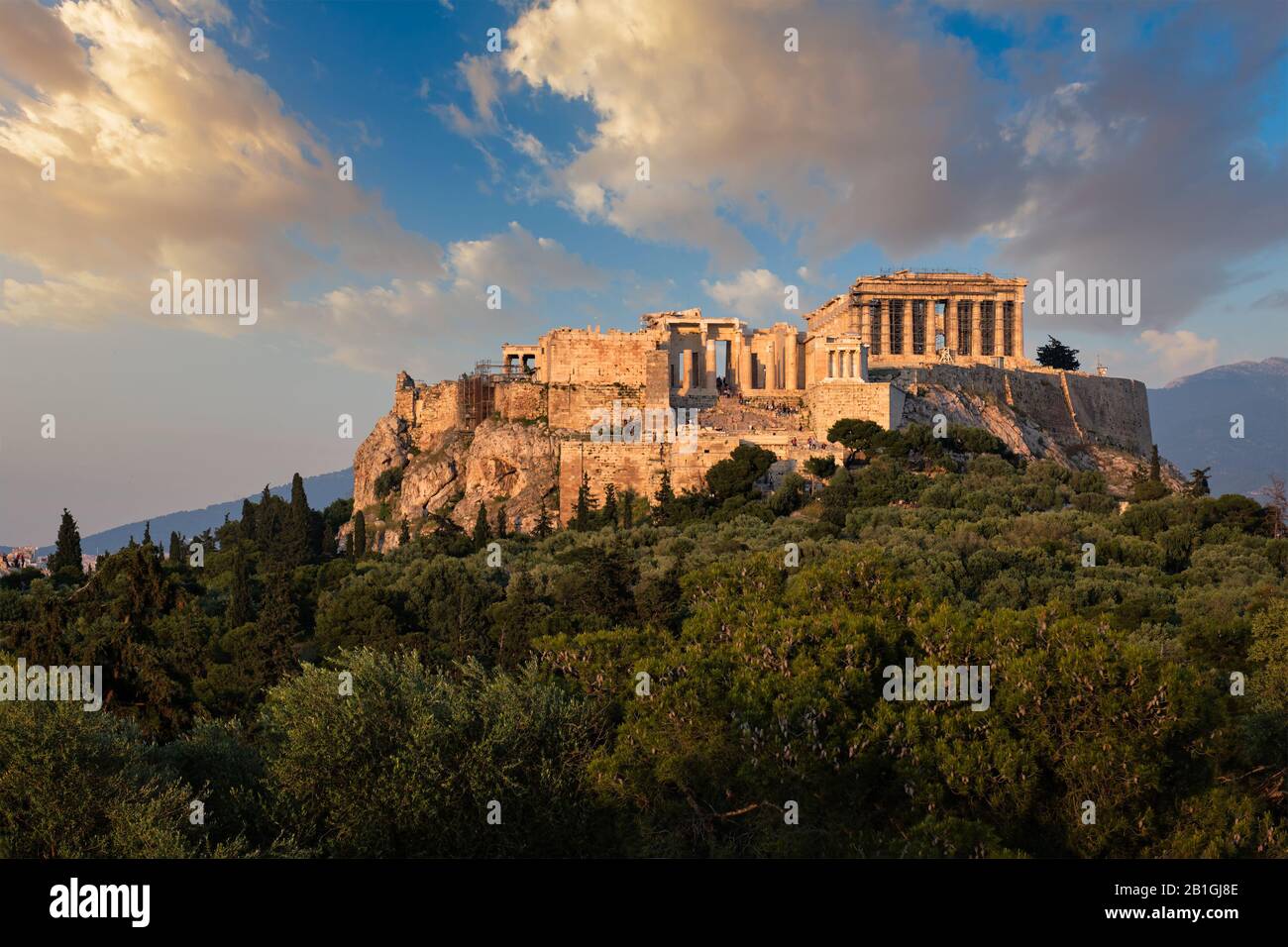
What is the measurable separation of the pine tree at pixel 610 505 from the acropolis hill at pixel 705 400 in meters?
0.44

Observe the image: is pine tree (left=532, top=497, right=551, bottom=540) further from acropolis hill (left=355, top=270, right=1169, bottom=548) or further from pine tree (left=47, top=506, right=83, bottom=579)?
pine tree (left=47, top=506, right=83, bottom=579)

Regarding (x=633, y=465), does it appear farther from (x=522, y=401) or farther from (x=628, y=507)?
(x=522, y=401)

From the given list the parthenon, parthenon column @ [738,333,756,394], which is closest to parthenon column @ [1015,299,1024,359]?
the parthenon

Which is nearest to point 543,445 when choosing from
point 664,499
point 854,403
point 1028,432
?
point 664,499

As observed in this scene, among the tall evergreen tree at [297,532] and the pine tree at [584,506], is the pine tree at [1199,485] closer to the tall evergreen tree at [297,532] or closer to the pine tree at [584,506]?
the pine tree at [584,506]

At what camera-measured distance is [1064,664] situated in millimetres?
14109

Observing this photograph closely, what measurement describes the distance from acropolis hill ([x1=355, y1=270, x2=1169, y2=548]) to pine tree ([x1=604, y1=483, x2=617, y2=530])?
1.46 ft

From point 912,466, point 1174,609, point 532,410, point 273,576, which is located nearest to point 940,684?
point 1174,609

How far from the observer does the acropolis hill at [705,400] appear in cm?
4750

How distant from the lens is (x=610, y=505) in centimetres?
4412

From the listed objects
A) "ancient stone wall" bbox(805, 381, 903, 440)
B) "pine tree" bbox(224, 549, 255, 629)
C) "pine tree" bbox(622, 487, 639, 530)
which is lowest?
"pine tree" bbox(224, 549, 255, 629)

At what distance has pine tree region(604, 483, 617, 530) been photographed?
43344mm
